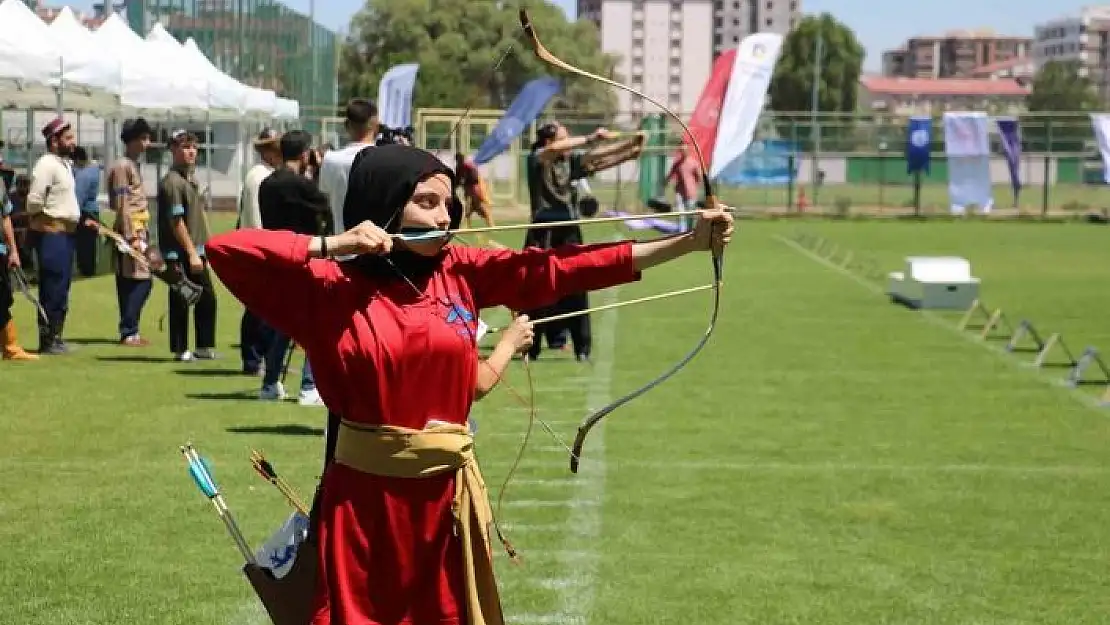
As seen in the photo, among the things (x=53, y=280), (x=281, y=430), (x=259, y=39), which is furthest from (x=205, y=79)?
(x=259, y=39)

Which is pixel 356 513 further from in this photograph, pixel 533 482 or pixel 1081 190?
pixel 1081 190

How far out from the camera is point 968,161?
174 feet

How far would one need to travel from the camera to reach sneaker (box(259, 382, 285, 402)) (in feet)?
43.8

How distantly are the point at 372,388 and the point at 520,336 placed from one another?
0.72 meters

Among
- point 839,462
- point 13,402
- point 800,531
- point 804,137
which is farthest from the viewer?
point 804,137

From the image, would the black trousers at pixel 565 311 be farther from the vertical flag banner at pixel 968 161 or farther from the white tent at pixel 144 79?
the vertical flag banner at pixel 968 161

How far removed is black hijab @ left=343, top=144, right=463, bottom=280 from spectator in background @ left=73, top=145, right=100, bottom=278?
44.7 feet

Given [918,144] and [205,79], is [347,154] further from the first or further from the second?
[918,144]

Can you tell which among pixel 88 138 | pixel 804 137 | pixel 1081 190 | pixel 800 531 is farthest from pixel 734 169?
pixel 800 531

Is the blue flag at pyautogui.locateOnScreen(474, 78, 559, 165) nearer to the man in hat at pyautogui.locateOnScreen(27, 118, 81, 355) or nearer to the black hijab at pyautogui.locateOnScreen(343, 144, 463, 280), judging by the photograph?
the man in hat at pyautogui.locateOnScreen(27, 118, 81, 355)

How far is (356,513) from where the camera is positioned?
15.5ft

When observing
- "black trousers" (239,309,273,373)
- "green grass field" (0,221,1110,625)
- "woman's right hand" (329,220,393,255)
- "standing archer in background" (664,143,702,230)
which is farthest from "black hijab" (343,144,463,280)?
"standing archer in background" (664,143,702,230)

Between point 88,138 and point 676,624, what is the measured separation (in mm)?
41398

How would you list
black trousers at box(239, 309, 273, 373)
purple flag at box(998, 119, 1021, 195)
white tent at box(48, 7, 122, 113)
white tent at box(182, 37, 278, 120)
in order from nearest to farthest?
1. black trousers at box(239, 309, 273, 373)
2. white tent at box(48, 7, 122, 113)
3. white tent at box(182, 37, 278, 120)
4. purple flag at box(998, 119, 1021, 195)
